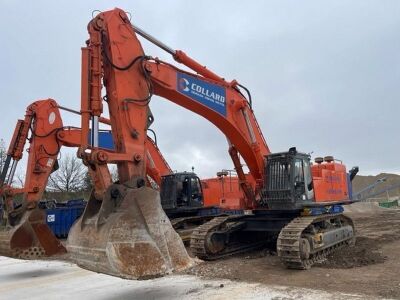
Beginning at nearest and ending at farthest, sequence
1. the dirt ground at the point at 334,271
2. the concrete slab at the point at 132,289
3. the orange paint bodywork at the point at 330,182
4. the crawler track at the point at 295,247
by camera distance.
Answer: the concrete slab at the point at 132,289 < the dirt ground at the point at 334,271 < the crawler track at the point at 295,247 < the orange paint bodywork at the point at 330,182

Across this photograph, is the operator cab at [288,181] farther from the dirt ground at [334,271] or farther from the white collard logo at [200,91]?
the white collard logo at [200,91]

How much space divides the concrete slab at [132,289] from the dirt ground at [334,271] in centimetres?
51

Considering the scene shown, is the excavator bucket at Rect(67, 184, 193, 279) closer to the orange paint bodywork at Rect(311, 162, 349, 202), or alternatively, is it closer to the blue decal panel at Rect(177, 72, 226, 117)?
the blue decal panel at Rect(177, 72, 226, 117)

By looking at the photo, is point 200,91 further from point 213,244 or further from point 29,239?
point 29,239

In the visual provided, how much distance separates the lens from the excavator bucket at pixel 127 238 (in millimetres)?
6512

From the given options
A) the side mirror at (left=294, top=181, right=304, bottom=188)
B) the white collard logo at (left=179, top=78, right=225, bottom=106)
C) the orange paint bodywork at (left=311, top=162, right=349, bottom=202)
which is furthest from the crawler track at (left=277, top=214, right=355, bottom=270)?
the white collard logo at (left=179, top=78, right=225, bottom=106)

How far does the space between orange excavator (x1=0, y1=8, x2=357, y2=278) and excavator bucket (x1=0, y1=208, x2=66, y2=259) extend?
355 centimetres

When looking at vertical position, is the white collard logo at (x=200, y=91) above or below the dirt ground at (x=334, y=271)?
above

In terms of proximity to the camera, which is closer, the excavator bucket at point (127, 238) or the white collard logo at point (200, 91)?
the excavator bucket at point (127, 238)

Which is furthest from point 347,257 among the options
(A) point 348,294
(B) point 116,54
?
(B) point 116,54

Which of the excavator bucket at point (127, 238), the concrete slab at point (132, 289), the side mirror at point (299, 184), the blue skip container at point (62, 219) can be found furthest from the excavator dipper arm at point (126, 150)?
the blue skip container at point (62, 219)

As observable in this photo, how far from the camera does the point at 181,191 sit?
16.4m

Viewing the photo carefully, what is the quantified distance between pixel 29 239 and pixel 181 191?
6425 mm

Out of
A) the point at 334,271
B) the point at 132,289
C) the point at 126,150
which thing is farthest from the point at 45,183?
the point at 334,271
